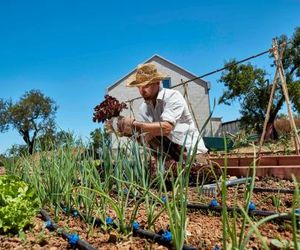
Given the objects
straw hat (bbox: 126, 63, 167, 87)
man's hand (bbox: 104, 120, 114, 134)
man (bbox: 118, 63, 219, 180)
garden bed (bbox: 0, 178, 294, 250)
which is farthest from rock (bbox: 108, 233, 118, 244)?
straw hat (bbox: 126, 63, 167, 87)

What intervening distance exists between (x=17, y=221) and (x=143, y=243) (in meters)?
0.73

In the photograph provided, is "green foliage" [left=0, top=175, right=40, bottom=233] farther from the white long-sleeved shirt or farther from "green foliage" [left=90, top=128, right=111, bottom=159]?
the white long-sleeved shirt

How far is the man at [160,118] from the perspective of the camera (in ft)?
9.27

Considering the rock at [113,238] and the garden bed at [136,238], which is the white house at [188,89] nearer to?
the garden bed at [136,238]

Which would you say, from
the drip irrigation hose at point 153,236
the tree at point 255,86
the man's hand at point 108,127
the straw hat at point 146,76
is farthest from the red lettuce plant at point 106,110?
the tree at point 255,86

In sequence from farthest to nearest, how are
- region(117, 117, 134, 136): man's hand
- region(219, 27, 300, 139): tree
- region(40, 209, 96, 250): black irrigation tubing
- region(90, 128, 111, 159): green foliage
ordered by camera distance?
region(219, 27, 300, 139): tree → region(117, 117, 134, 136): man's hand → region(90, 128, 111, 159): green foliage → region(40, 209, 96, 250): black irrigation tubing

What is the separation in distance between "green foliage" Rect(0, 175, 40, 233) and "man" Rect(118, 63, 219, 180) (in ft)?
3.10

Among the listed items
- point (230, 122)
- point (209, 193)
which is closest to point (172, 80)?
point (230, 122)

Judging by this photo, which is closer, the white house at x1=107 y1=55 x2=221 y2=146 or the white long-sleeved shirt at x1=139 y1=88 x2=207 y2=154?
the white long-sleeved shirt at x1=139 y1=88 x2=207 y2=154

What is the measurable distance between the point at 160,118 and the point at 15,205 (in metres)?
1.43

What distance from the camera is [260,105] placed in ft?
63.4

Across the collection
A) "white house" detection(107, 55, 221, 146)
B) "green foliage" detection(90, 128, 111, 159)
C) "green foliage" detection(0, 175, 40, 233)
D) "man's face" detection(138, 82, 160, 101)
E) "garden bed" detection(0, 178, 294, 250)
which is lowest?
"garden bed" detection(0, 178, 294, 250)

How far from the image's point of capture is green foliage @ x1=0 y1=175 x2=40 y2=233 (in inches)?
73.4

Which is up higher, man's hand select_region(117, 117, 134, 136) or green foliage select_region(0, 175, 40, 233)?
man's hand select_region(117, 117, 134, 136)
